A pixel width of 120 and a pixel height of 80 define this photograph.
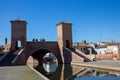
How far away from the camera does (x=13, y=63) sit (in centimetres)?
2372

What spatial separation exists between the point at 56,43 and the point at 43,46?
2.61 m

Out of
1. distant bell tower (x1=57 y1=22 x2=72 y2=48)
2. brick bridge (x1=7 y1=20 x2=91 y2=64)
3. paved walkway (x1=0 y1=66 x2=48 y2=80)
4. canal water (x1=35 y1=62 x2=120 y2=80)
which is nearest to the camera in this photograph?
paved walkway (x1=0 y1=66 x2=48 y2=80)

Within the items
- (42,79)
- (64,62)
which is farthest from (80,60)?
(42,79)

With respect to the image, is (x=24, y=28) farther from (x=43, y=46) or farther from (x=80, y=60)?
(x=80, y=60)

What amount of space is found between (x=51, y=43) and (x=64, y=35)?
2500 millimetres

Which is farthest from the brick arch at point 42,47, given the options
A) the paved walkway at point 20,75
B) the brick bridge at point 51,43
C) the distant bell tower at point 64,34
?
the paved walkway at point 20,75

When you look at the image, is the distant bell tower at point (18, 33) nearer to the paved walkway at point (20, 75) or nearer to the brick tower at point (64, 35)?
the brick tower at point (64, 35)

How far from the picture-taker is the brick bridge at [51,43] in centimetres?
3019

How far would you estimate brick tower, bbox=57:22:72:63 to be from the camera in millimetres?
32531

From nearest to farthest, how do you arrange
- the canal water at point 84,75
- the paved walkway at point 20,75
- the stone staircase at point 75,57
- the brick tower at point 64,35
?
1. the paved walkway at point 20,75
2. the canal water at point 84,75
3. the stone staircase at point 75,57
4. the brick tower at point 64,35

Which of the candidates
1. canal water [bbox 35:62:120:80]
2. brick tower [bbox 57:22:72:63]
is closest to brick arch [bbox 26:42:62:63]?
brick tower [bbox 57:22:72:63]

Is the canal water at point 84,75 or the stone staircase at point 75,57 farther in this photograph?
the stone staircase at point 75,57

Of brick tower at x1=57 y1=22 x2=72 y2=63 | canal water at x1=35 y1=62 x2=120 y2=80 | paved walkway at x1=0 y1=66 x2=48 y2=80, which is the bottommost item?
canal water at x1=35 y1=62 x2=120 y2=80

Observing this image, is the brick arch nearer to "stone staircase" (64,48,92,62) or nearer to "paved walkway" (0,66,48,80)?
"stone staircase" (64,48,92,62)
